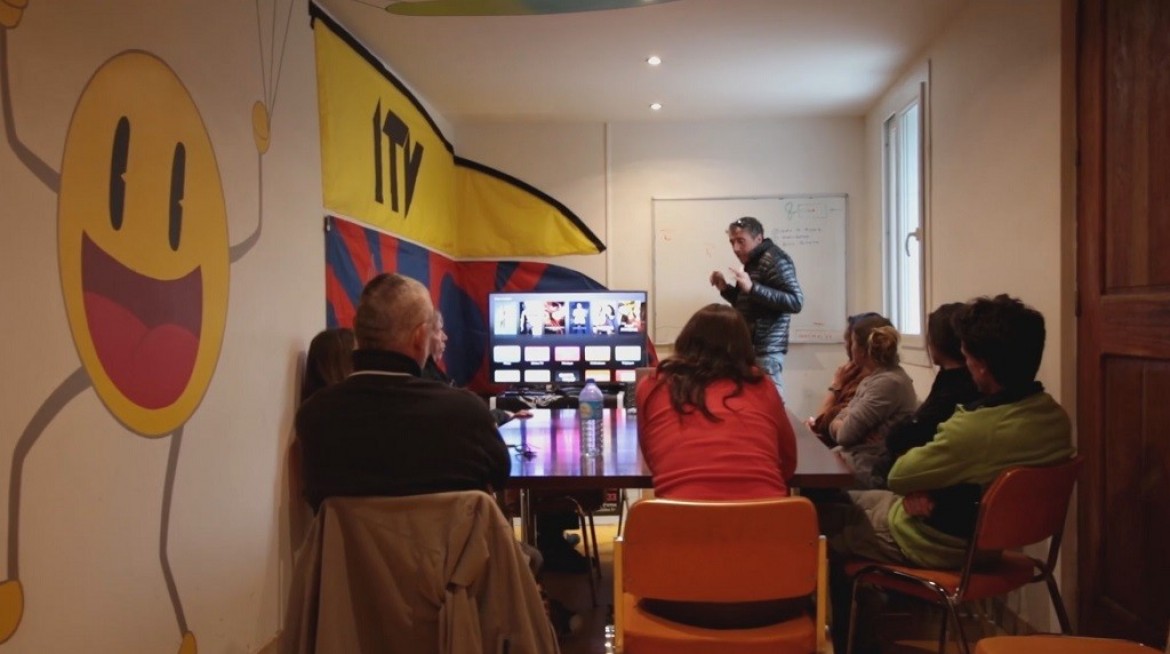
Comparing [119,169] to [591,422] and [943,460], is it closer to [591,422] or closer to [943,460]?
[591,422]

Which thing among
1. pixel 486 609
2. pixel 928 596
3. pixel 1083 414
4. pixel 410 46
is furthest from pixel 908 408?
pixel 410 46

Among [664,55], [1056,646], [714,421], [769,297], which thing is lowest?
[1056,646]

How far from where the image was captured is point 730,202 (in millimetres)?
5445

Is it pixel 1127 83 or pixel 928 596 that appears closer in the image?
pixel 928 596

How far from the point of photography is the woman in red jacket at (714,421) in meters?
1.74

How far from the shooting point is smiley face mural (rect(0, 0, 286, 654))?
1765 millimetres

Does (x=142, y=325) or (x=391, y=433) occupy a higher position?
(x=142, y=325)

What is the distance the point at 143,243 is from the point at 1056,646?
237 centimetres

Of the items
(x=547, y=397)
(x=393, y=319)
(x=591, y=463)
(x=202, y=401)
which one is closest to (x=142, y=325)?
(x=202, y=401)

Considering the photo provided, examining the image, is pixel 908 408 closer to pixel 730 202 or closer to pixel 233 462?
pixel 233 462

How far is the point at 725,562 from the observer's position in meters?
1.54

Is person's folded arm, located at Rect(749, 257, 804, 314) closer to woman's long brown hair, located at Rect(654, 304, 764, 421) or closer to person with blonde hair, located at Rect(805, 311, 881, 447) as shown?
person with blonde hair, located at Rect(805, 311, 881, 447)

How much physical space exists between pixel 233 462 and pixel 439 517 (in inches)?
53.3

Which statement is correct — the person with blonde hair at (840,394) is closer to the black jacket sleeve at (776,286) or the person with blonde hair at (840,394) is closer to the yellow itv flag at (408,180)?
the black jacket sleeve at (776,286)
